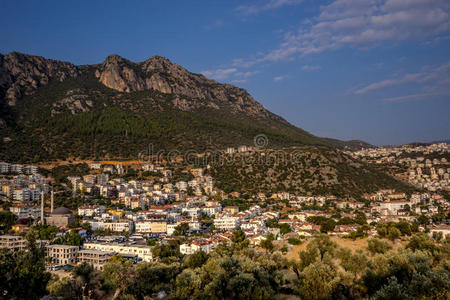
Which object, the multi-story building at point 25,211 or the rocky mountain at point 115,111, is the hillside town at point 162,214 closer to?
the multi-story building at point 25,211

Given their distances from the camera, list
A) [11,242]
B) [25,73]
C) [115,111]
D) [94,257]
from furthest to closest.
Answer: [25,73] < [115,111] < [11,242] < [94,257]

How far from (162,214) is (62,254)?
1566cm

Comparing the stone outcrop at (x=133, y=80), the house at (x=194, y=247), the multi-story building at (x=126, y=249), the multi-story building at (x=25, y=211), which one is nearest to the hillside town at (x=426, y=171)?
the stone outcrop at (x=133, y=80)

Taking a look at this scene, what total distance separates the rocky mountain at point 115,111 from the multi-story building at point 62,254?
1429 inches

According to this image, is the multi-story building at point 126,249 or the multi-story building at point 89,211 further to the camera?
the multi-story building at point 89,211

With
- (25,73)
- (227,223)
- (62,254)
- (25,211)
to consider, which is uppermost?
(25,73)

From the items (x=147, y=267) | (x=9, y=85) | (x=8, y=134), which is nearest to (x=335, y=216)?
(x=147, y=267)

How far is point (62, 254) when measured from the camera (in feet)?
103

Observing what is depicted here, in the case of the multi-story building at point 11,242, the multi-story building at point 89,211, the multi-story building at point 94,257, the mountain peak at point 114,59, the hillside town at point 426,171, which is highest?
the mountain peak at point 114,59

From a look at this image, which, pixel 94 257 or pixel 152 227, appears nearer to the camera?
pixel 94 257

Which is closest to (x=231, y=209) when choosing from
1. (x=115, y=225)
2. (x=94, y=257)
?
(x=115, y=225)

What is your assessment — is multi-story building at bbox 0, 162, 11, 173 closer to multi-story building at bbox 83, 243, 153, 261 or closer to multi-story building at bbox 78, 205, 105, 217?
multi-story building at bbox 78, 205, 105, 217

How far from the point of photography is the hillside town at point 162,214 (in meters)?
33.5

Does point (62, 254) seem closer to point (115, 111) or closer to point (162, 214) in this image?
point (162, 214)
